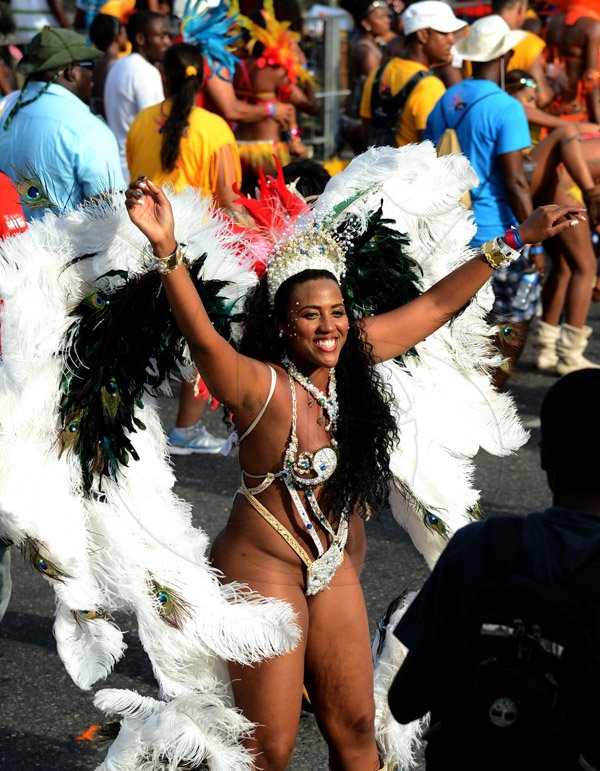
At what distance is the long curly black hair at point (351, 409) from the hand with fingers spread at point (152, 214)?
41 cm

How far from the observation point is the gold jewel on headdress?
2.95m

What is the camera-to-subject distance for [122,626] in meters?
4.30

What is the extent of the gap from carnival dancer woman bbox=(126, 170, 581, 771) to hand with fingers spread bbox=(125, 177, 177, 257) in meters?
0.36

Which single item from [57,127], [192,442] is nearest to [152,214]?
[57,127]

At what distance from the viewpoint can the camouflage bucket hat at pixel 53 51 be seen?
196 inches

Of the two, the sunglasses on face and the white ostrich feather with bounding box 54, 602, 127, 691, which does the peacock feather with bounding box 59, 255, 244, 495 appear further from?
the sunglasses on face

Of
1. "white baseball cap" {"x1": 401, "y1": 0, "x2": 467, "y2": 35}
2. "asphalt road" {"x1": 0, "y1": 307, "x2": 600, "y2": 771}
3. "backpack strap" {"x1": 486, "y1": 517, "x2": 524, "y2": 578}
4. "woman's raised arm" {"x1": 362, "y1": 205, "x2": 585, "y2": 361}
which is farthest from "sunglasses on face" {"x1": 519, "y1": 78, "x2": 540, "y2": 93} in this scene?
"backpack strap" {"x1": 486, "y1": 517, "x2": 524, "y2": 578}

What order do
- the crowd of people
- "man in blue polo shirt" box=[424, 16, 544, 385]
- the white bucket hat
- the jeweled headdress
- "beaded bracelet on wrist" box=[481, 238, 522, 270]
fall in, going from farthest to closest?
the jeweled headdress → the white bucket hat → "man in blue polo shirt" box=[424, 16, 544, 385] → "beaded bracelet on wrist" box=[481, 238, 522, 270] → the crowd of people

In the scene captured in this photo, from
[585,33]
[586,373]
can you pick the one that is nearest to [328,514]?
[586,373]

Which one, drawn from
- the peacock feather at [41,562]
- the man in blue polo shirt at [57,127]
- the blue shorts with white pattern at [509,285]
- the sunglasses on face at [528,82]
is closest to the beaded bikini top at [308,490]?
the peacock feather at [41,562]

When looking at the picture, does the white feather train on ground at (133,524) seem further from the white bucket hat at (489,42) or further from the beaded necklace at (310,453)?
the white bucket hat at (489,42)

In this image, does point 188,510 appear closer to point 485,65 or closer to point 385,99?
point 485,65

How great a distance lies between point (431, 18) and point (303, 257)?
4.81m

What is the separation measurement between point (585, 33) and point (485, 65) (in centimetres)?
299
